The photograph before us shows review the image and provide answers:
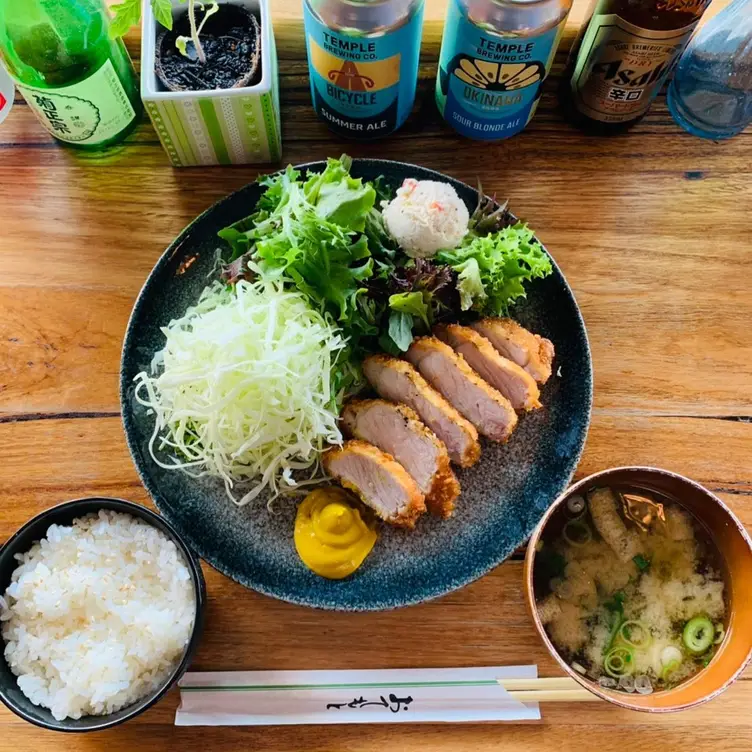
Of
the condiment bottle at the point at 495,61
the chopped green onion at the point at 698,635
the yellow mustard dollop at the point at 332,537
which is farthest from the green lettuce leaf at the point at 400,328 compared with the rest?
the chopped green onion at the point at 698,635

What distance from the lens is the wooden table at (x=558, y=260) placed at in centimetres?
167

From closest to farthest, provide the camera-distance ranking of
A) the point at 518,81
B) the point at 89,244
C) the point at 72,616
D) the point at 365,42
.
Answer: the point at 72,616 < the point at 365,42 < the point at 518,81 < the point at 89,244

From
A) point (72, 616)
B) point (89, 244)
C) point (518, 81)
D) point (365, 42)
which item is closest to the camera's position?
point (72, 616)

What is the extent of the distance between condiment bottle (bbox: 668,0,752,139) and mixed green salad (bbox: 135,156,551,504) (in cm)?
74

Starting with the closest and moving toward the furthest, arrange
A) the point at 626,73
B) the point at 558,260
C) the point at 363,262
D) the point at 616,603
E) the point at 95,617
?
1. the point at 95,617
2. the point at 616,603
3. the point at 363,262
4. the point at 626,73
5. the point at 558,260

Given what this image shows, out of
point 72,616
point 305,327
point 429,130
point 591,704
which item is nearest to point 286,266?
point 305,327

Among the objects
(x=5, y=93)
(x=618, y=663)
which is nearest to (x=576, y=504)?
(x=618, y=663)

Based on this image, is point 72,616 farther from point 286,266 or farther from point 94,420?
point 286,266

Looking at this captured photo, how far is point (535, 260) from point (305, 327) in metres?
0.57

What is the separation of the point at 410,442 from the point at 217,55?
3.48 ft

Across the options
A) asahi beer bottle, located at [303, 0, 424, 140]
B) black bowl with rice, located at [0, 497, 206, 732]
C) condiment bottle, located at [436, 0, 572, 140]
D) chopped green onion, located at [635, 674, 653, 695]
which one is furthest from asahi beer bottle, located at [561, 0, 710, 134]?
black bowl with rice, located at [0, 497, 206, 732]

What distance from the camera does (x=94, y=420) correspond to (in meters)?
1.82

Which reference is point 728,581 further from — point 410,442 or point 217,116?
point 217,116

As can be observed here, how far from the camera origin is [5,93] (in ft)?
6.64
